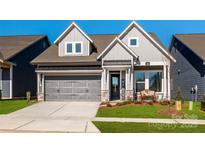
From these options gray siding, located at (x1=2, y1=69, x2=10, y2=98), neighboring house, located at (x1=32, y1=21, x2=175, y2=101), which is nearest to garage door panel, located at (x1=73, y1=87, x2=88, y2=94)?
neighboring house, located at (x1=32, y1=21, x2=175, y2=101)

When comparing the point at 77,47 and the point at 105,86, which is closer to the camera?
the point at 105,86

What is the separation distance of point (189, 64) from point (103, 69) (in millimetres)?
8340

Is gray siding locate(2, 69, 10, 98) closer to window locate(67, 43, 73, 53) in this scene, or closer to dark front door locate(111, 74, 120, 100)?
window locate(67, 43, 73, 53)

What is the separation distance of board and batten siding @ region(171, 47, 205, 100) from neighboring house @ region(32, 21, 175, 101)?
2.87m

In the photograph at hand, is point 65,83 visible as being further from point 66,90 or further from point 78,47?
point 78,47

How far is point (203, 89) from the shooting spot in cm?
1956

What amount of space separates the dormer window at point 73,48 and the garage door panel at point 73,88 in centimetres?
213

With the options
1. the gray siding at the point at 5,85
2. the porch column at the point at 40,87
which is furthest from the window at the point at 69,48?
the gray siding at the point at 5,85

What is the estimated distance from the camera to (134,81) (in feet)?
64.6

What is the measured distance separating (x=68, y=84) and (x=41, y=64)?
8.71 ft

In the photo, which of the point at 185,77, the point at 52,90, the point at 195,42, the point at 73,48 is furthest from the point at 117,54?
the point at 185,77

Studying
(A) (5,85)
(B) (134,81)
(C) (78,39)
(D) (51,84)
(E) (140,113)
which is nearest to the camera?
(E) (140,113)

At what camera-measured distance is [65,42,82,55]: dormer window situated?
20531 millimetres

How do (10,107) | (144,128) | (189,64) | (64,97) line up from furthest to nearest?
1. (189,64)
2. (64,97)
3. (10,107)
4. (144,128)
